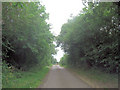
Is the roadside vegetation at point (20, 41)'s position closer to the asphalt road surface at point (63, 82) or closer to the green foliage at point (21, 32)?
the green foliage at point (21, 32)

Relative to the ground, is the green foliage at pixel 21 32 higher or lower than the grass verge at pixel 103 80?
higher

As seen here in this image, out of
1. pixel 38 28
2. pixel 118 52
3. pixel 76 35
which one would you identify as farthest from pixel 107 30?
pixel 38 28

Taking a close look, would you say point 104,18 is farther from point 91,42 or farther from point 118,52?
point 91,42

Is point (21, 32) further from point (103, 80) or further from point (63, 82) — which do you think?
point (103, 80)

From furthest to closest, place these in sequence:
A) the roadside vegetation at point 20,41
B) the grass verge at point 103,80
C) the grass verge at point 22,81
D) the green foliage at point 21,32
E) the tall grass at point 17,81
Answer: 1. the green foliage at point 21,32
2. the roadside vegetation at point 20,41
3. the grass verge at point 103,80
4. the grass verge at point 22,81
5. the tall grass at point 17,81

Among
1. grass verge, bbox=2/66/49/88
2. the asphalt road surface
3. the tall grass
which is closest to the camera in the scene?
the tall grass

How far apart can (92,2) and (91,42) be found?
625 centimetres

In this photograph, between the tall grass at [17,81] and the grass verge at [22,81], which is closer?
the tall grass at [17,81]

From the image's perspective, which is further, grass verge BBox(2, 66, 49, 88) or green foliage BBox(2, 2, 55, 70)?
green foliage BBox(2, 2, 55, 70)

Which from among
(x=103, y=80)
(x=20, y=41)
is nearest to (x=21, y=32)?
(x=20, y=41)

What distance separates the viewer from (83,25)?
1355 centimetres

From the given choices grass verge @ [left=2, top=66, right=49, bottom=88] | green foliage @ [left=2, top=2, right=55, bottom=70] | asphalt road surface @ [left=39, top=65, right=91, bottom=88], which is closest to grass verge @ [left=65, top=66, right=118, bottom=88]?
asphalt road surface @ [left=39, top=65, right=91, bottom=88]

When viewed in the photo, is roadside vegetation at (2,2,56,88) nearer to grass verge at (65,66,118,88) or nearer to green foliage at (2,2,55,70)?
green foliage at (2,2,55,70)

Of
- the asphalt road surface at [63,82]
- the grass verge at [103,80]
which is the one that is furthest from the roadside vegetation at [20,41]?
the grass verge at [103,80]
